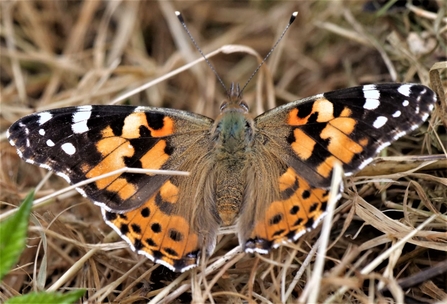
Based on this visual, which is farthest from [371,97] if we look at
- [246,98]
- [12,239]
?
[246,98]

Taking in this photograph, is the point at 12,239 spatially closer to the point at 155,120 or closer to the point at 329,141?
the point at 155,120

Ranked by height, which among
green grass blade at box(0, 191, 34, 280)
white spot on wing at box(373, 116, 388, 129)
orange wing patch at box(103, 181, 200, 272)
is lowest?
green grass blade at box(0, 191, 34, 280)

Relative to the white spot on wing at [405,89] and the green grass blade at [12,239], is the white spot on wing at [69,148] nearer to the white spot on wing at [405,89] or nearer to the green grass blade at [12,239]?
the green grass blade at [12,239]

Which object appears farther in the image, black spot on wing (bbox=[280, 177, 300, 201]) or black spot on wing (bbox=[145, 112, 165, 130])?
black spot on wing (bbox=[145, 112, 165, 130])

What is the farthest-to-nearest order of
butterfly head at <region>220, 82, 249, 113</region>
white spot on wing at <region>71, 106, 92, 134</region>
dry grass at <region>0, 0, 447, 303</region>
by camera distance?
butterfly head at <region>220, 82, 249, 113</region>
white spot on wing at <region>71, 106, 92, 134</region>
dry grass at <region>0, 0, 447, 303</region>

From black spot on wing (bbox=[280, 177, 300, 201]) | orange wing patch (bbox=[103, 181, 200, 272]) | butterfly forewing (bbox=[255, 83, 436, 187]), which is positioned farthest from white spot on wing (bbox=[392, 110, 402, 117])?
orange wing patch (bbox=[103, 181, 200, 272])

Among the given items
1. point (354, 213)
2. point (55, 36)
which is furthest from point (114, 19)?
point (354, 213)

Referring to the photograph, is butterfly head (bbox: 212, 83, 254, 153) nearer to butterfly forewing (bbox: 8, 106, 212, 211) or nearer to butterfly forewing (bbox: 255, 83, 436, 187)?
butterfly forewing (bbox: 255, 83, 436, 187)
